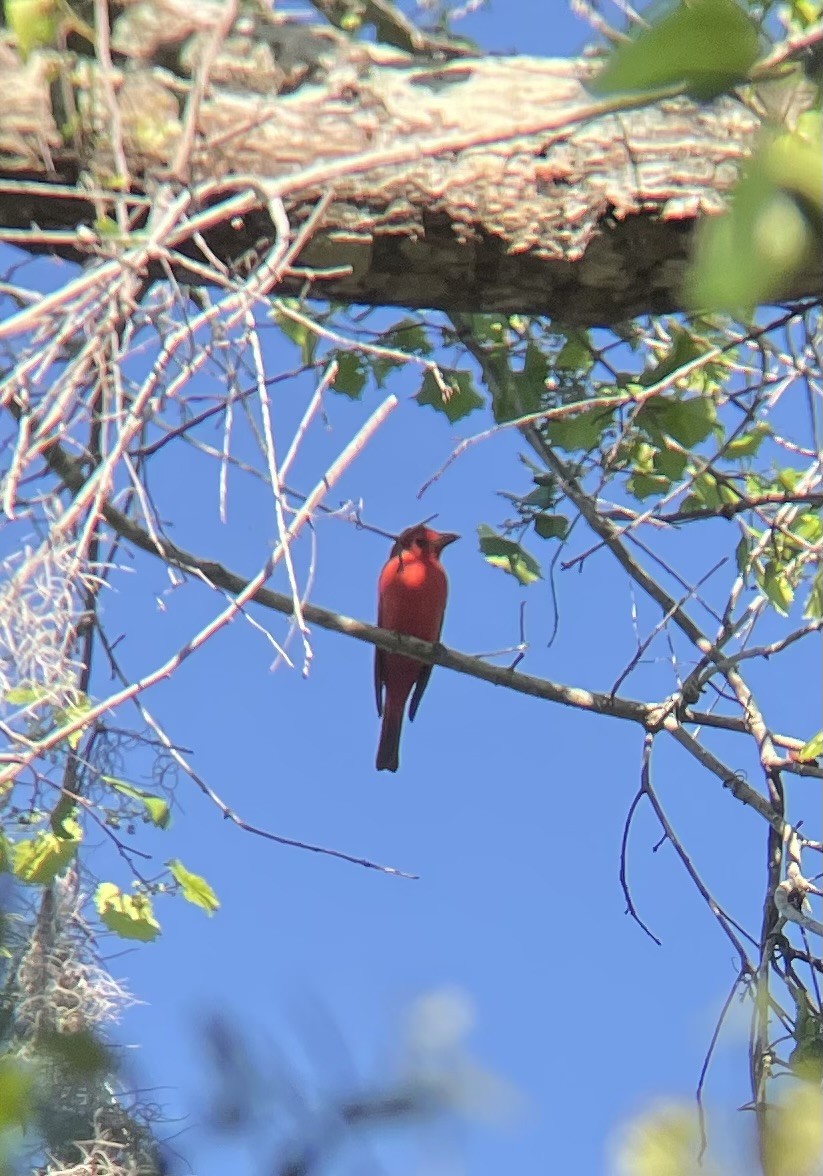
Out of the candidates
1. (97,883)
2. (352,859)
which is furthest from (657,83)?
(97,883)

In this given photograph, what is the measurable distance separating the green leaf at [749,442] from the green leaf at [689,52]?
306cm

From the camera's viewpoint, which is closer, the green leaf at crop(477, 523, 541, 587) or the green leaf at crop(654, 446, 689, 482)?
the green leaf at crop(654, 446, 689, 482)

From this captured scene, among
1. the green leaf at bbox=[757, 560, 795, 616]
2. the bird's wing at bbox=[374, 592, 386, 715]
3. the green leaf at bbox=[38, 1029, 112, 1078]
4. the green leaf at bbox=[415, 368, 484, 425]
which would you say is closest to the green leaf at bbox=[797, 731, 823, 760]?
the green leaf at bbox=[757, 560, 795, 616]

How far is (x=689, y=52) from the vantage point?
1.78ft

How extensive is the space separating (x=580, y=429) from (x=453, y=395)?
0.44m

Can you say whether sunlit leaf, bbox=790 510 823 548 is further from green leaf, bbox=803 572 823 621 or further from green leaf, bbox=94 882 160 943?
green leaf, bbox=94 882 160 943

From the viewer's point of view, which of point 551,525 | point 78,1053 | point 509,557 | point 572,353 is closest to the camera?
point 78,1053

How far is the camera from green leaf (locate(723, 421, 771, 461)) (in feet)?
11.7

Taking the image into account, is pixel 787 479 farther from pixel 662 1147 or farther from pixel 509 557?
pixel 662 1147

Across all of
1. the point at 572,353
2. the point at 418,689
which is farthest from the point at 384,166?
the point at 418,689

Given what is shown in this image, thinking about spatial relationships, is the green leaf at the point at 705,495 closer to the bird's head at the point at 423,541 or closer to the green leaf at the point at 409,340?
the green leaf at the point at 409,340

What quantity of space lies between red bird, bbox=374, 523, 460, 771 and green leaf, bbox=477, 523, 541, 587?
6.29 feet

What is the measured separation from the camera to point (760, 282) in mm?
543

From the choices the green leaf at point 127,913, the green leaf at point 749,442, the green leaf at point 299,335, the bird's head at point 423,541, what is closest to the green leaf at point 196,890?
the green leaf at point 127,913
